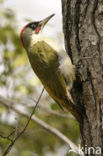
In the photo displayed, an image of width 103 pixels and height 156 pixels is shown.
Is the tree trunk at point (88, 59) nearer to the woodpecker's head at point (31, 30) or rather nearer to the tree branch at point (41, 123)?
the tree branch at point (41, 123)

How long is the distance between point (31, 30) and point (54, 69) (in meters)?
1.06

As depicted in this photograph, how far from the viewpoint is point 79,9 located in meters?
3.30

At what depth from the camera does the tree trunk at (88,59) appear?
3.04 meters

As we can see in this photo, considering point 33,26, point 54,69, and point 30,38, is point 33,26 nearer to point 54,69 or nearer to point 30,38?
Result: point 30,38

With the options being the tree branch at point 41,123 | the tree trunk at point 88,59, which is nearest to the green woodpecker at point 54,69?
the tree trunk at point 88,59

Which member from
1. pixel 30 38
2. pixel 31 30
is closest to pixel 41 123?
pixel 30 38

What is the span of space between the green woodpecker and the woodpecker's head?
28 cm

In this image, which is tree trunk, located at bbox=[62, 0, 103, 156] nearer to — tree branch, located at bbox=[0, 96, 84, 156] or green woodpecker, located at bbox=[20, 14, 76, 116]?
green woodpecker, located at bbox=[20, 14, 76, 116]

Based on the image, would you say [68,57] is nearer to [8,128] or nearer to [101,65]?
[101,65]

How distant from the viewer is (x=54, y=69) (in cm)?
387

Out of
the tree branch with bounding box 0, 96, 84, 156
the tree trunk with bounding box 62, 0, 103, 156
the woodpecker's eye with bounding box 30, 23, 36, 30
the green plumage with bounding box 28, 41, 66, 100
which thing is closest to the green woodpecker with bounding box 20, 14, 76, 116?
the green plumage with bounding box 28, 41, 66, 100

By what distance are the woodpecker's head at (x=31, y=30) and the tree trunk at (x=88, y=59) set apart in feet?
3.85

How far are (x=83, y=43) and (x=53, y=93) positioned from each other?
29.0 inches

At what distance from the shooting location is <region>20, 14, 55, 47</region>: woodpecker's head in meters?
4.61
